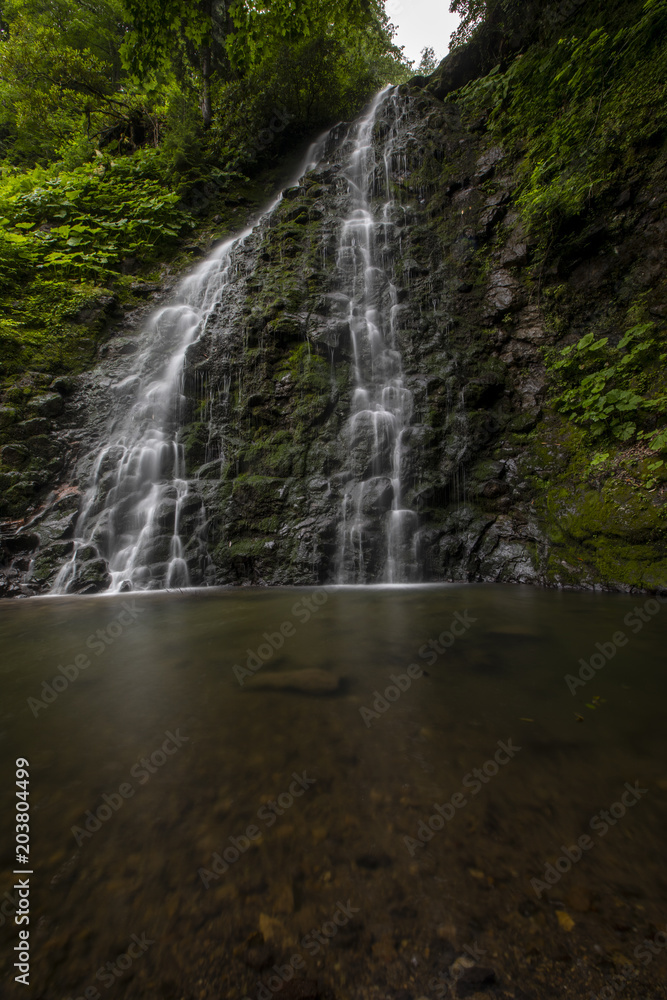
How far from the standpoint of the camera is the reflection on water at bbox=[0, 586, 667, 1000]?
91 centimetres

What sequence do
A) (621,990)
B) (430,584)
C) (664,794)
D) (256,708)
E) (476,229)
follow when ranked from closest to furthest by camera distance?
(621,990) < (664,794) < (256,708) < (430,584) < (476,229)

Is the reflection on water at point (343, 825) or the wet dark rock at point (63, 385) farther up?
the wet dark rock at point (63, 385)

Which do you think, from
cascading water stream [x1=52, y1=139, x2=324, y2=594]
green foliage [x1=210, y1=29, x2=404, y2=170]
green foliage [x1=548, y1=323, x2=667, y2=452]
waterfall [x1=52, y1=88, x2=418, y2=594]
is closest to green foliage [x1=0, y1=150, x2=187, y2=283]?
waterfall [x1=52, y1=88, x2=418, y2=594]

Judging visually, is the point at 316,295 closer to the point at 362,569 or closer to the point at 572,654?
the point at 362,569

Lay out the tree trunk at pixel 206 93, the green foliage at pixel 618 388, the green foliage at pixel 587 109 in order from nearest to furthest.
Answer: the green foliage at pixel 618 388
the green foliage at pixel 587 109
the tree trunk at pixel 206 93

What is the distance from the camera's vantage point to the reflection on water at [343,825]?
0.91m

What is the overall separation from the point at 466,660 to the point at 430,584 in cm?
340

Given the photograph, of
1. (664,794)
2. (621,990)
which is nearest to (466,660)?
(664,794)

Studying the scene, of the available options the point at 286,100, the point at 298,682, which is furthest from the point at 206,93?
the point at 298,682

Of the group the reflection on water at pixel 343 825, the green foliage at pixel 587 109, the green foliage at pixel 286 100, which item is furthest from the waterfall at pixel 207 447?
the green foliage at pixel 286 100

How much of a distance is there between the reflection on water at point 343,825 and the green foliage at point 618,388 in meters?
3.99

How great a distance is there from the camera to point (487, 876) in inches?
44.4

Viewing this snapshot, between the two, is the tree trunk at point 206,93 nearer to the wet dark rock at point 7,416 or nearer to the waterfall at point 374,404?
the waterfall at point 374,404

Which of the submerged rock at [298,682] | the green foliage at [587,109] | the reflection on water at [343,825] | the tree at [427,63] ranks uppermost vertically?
the tree at [427,63]
